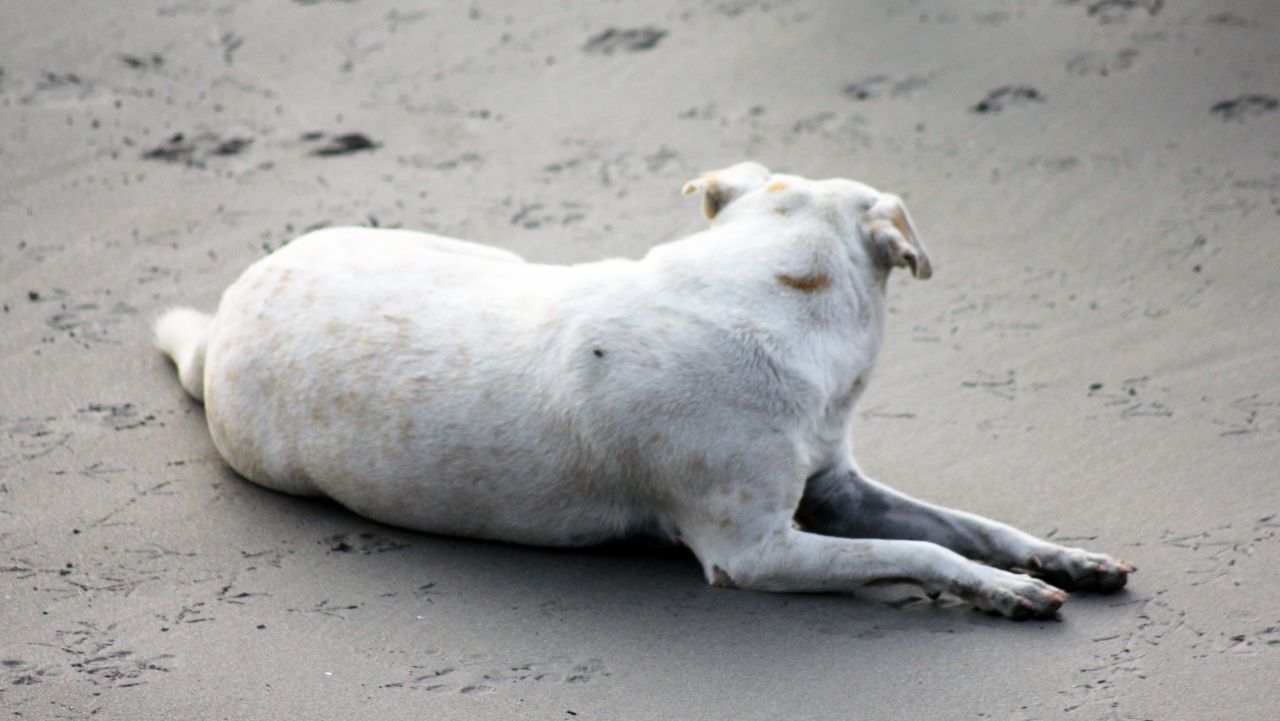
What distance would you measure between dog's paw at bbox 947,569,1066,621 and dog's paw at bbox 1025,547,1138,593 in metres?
0.13

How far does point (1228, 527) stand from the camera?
154 inches

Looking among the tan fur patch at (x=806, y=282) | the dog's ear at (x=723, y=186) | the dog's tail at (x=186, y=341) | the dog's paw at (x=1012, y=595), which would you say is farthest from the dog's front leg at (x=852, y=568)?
the dog's tail at (x=186, y=341)

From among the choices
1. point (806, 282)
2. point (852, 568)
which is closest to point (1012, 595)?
point (852, 568)

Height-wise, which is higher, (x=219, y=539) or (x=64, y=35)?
(x=64, y=35)

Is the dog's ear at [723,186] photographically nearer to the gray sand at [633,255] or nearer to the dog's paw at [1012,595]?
the gray sand at [633,255]

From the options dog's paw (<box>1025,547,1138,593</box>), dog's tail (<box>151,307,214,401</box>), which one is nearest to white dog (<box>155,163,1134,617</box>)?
dog's paw (<box>1025,547,1138,593</box>)

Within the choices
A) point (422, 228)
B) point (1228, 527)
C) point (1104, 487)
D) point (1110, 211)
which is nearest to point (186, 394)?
point (422, 228)

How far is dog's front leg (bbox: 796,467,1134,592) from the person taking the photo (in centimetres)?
365

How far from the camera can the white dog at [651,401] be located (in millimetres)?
Answer: 3633

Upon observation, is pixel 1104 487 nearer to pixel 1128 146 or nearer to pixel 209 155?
pixel 1128 146

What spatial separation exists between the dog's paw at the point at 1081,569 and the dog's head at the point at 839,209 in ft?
2.71

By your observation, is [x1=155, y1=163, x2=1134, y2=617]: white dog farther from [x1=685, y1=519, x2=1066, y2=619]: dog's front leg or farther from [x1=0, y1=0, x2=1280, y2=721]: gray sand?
[x1=0, y1=0, x2=1280, y2=721]: gray sand

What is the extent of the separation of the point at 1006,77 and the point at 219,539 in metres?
4.91

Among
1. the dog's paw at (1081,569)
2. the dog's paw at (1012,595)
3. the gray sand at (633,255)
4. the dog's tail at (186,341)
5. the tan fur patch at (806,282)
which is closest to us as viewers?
the gray sand at (633,255)
